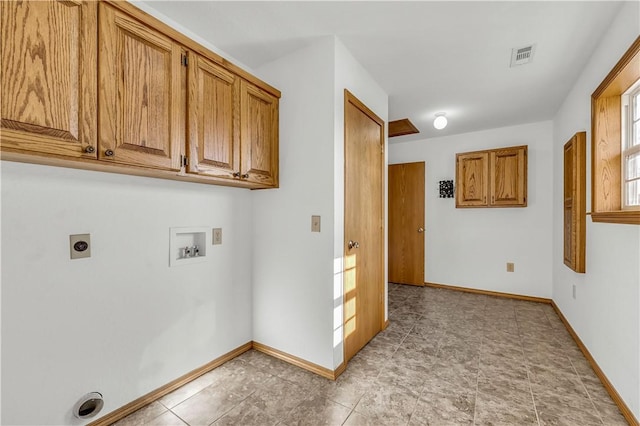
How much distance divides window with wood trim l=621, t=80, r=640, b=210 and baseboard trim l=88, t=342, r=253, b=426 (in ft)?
10.1

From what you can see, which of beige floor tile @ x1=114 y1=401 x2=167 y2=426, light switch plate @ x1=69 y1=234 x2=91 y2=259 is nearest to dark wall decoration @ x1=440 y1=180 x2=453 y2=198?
beige floor tile @ x1=114 y1=401 x2=167 y2=426

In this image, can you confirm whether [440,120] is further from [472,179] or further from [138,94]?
[138,94]

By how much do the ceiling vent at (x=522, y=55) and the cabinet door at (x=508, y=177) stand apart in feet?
5.95

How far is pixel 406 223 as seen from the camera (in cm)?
486

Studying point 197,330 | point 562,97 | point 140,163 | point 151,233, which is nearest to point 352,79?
point 140,163

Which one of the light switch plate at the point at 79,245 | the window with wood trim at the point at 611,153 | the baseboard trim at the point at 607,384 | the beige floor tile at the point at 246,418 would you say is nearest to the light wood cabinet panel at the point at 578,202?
the window with wood trim at the point at 611,153

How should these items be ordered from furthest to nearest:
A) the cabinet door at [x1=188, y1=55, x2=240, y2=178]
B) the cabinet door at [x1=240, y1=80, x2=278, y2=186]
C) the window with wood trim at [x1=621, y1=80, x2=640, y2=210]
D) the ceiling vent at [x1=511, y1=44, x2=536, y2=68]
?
the ceiling vent at [x1=511, y1=44, x2=536, y2=68], the cabinet door at [x1=240, y1=80, x2=278, y2=186], the window with wood trim at [x1=621, y1=80, x2=640, y2=210], the cabinet door at [x1=188, y1=55, x2=240, y2=178]

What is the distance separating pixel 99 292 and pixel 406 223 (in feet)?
14.0

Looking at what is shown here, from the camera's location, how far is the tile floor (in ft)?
5.42

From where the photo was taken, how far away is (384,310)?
9.62 feet

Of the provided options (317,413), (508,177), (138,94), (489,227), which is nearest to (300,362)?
(317,413)

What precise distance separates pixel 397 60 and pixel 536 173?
2.86 m

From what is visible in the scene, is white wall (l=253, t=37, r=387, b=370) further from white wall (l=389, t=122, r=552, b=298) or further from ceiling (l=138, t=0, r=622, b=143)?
white wall (l=389, t=122, r=552, b=298)

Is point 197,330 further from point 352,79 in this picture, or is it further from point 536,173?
point 536,173
